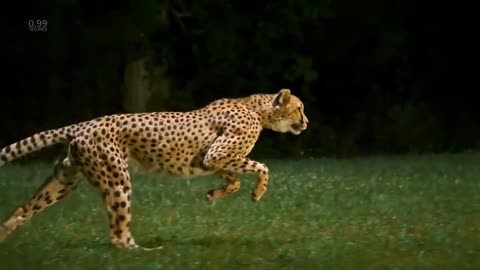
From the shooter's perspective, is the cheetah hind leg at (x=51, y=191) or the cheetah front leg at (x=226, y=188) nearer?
the cheetah hind leg at (x=51, y=191)

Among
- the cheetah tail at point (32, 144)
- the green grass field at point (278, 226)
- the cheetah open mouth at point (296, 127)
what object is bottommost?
the green grass field at point (278, 226)

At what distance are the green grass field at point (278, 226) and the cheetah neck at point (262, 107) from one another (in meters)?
1.08

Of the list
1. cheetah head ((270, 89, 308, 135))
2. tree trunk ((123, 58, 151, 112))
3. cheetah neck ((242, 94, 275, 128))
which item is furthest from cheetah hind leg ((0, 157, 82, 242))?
tree trunk ((123, 58, 151, 112))

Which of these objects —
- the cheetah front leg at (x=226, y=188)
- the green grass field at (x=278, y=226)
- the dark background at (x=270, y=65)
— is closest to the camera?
the green grass field at (x=278, y=226)

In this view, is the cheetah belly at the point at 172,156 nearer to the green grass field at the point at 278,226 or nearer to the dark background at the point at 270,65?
the green grass field at the point at 278,226

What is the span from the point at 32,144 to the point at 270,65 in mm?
19367

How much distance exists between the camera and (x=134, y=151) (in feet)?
33.7

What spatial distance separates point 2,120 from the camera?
28.0m

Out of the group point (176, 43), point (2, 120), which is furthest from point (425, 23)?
point (2, 120)

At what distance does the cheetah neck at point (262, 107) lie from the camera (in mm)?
11062

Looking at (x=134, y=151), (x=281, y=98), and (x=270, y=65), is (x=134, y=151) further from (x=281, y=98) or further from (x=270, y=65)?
(x=270, y=65)

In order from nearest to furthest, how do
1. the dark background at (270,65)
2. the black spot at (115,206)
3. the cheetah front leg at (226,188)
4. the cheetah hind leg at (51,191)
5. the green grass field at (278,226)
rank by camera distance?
the green grass field at (278,226)
the black spot at (115,206)
the cheetah hind leg at (51,191)
the cheetah front leg at (226,188)
the dark background at (270,65)

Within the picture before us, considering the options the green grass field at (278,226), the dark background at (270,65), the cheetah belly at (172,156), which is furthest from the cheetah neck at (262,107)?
Result: the dark background at (270,65)

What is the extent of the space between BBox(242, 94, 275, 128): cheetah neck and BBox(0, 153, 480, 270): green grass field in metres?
1.08
